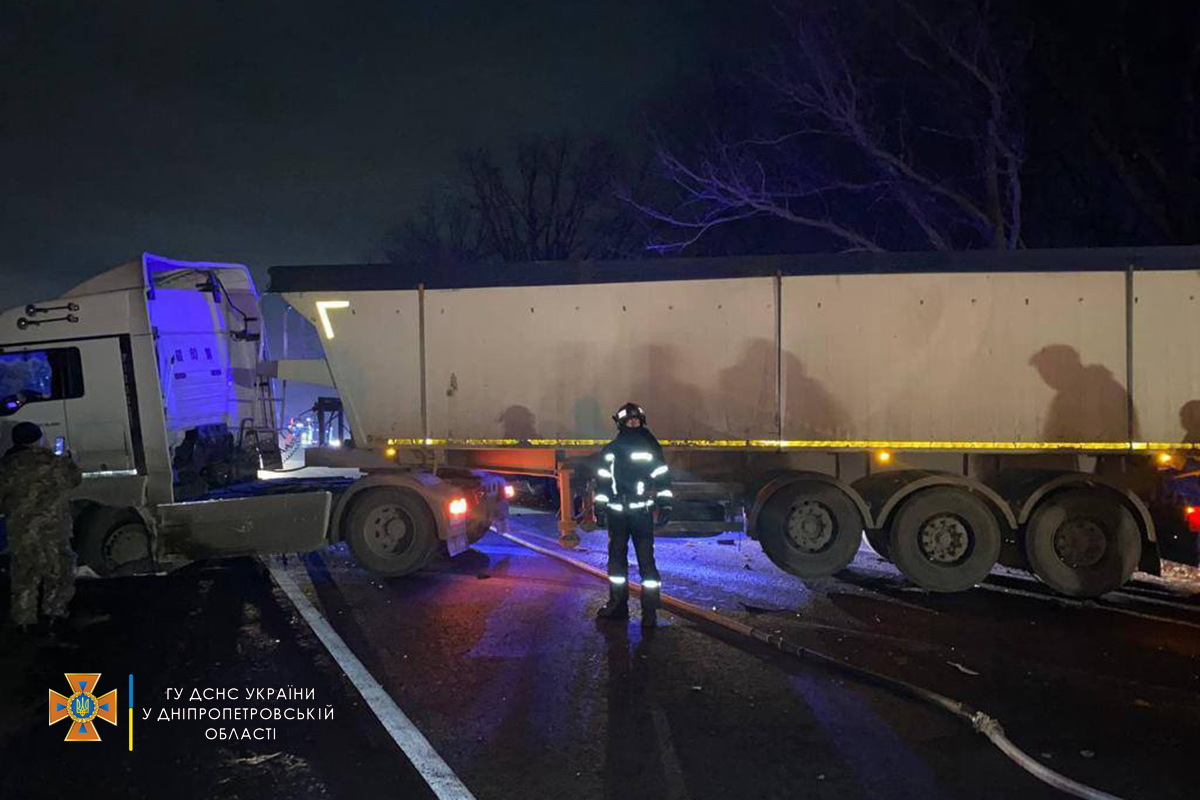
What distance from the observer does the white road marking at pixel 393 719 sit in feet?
12.5

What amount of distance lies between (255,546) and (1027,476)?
7.52 m

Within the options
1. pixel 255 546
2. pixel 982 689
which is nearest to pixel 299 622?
pixel 255 546

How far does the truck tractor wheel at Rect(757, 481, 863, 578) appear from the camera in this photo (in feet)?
24.9

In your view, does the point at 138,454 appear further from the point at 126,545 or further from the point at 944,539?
the point at 944,539

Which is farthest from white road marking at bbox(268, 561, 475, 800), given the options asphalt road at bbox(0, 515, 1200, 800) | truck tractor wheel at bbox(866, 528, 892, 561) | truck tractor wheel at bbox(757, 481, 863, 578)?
truck tractor wheel at bbox(866, 528, 892, 561)

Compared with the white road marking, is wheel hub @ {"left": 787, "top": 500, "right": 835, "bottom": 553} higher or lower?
higher

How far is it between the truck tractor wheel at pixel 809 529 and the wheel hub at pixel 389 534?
3547mm

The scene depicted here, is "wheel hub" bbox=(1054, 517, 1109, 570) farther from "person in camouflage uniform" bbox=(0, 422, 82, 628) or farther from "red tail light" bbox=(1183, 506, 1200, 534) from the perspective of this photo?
"person in camouflage uniform" bbox=(0, 422, 82, 628)

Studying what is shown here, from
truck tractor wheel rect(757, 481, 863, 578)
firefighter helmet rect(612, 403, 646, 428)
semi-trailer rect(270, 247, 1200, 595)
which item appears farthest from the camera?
truck tractor wheel rect(757, 481, 863, 578)

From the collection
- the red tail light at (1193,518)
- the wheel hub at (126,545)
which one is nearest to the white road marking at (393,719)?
the wheel hub at (126,545)

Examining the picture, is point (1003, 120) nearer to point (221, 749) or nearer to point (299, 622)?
point (299, 622)

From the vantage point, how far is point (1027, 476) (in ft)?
24.4

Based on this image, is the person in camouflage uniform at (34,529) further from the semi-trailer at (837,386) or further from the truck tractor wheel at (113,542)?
the semi-trailer at (837,386)

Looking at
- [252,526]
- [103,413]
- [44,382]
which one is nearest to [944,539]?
[252,526]
